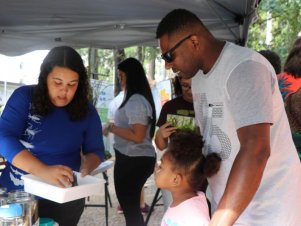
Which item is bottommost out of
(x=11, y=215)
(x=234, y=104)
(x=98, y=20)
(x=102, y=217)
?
(x=102, y=217)

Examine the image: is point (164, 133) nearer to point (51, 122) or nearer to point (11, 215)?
point (51, 122)

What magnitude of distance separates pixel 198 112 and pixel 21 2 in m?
1.78

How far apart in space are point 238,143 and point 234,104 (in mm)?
182

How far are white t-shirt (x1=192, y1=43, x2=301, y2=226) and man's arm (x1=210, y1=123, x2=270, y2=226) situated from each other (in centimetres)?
10

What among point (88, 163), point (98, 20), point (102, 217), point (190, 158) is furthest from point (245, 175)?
point (102, 217)

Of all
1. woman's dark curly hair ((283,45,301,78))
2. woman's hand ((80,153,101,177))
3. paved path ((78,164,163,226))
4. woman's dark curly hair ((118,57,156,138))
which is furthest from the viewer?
paved path ((78,164,163,226))

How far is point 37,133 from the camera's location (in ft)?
5.22

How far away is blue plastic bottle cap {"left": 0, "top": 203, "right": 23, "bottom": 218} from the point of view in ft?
3.45

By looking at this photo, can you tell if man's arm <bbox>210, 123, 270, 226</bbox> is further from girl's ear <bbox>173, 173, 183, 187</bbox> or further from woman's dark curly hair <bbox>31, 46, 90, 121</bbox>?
woman's dark curly hair <bbox>31, 46, 90, 121</bbox>

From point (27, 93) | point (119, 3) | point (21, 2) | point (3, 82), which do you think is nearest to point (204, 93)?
point (27, 93)

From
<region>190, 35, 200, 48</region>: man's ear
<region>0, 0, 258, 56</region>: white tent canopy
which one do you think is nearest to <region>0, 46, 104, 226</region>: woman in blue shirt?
<region>190, 35, 200, 48</region>: man's ear

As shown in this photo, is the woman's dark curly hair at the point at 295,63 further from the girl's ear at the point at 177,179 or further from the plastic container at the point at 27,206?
the plastic container at the point at 27,206

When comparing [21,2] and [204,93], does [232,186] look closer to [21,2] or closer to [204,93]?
[204,93]

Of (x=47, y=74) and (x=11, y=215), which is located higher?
(x=47, y=74)
